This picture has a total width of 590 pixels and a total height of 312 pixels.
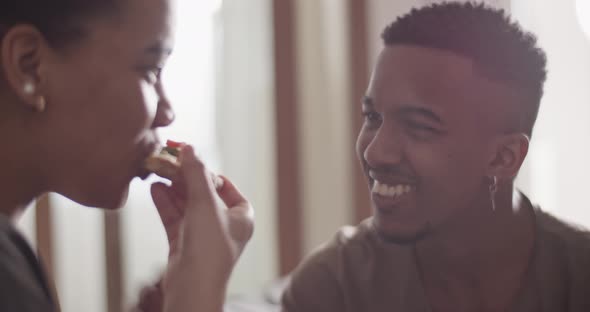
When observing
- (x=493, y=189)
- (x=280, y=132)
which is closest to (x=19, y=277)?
(x=493, y=189)

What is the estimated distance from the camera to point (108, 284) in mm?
1262

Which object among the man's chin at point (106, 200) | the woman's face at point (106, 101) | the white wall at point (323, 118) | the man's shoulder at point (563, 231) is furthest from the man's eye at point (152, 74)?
the man's shoulder at point (563, 231)

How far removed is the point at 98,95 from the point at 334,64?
427mm

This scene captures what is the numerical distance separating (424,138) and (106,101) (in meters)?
0.32

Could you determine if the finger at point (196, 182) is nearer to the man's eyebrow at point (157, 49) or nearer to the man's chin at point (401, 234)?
the man's eyebrow at point (157, 49)

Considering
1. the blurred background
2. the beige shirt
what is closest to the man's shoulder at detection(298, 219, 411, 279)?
the beige shirt

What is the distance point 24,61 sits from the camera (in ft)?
1.81

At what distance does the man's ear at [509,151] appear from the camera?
28.4 inches

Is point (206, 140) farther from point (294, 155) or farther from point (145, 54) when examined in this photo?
point (145, 54)

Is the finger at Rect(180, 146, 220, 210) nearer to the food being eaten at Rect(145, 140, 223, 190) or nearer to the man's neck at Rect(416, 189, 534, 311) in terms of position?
the food being eaten at Rect(145, 140, 223, 190)

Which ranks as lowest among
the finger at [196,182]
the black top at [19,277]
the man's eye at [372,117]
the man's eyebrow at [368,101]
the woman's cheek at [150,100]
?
the black top at [19,277]

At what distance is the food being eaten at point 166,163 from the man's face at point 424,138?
0.20m

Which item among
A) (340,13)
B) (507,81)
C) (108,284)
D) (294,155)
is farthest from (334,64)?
(108,284)

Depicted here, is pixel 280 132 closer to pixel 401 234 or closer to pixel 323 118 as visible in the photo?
pixel 323 118
